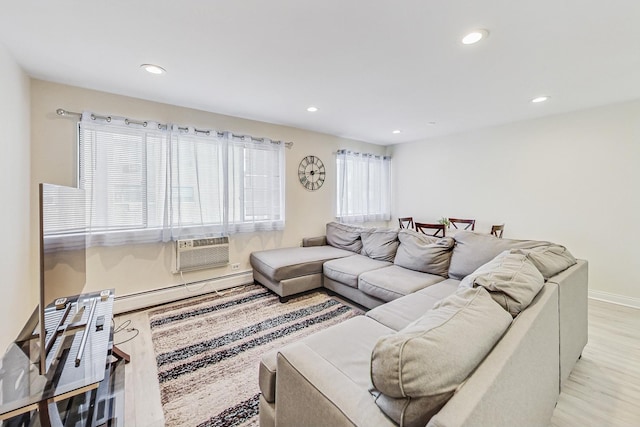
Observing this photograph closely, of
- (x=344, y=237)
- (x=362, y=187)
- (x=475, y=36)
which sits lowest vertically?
(x=344, y=237)

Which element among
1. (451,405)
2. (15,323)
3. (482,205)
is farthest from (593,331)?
(15,323)

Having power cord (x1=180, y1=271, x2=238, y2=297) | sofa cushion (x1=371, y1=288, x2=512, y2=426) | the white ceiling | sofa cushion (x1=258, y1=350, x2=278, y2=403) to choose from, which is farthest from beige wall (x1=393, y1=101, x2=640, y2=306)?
sofa cushion (x1=258, y1=350, x2=278, y2=403)

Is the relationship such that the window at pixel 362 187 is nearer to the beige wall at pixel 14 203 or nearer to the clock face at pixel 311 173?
the clock face at pixel 311 173

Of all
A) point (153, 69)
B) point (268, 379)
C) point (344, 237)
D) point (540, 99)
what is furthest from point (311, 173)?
point (268, 379)

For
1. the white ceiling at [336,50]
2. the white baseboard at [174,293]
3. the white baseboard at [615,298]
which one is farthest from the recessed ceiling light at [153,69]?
the white baseboard at [615,298]

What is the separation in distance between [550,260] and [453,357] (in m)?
1.50

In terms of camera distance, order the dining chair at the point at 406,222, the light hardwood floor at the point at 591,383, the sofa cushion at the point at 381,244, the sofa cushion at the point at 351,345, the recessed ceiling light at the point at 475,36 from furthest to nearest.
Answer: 1. the dining chair at the point at 406,222
2. the sofa cushion at the point at 381,244
3. the recessed ceiling light at the point at 475,36
4. the light hardwood floor at the point at 591,383
5. the sofa cushion at the point at 351,345

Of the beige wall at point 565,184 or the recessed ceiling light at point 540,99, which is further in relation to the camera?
the beige wall at point 565,184

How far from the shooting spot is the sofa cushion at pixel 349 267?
2986 millimetres

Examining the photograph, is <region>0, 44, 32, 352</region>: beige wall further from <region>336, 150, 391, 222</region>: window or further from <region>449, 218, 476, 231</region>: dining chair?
<region>449, 218, 476, 231</region>: dining chair

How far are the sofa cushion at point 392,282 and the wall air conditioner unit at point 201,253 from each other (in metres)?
1.89

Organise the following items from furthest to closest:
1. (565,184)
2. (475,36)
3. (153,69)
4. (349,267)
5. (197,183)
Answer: (565,184), (197,183), (349,267), (153,69), (475,36)

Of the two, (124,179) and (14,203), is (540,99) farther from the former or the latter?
(14,203)

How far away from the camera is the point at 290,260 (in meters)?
3.35
